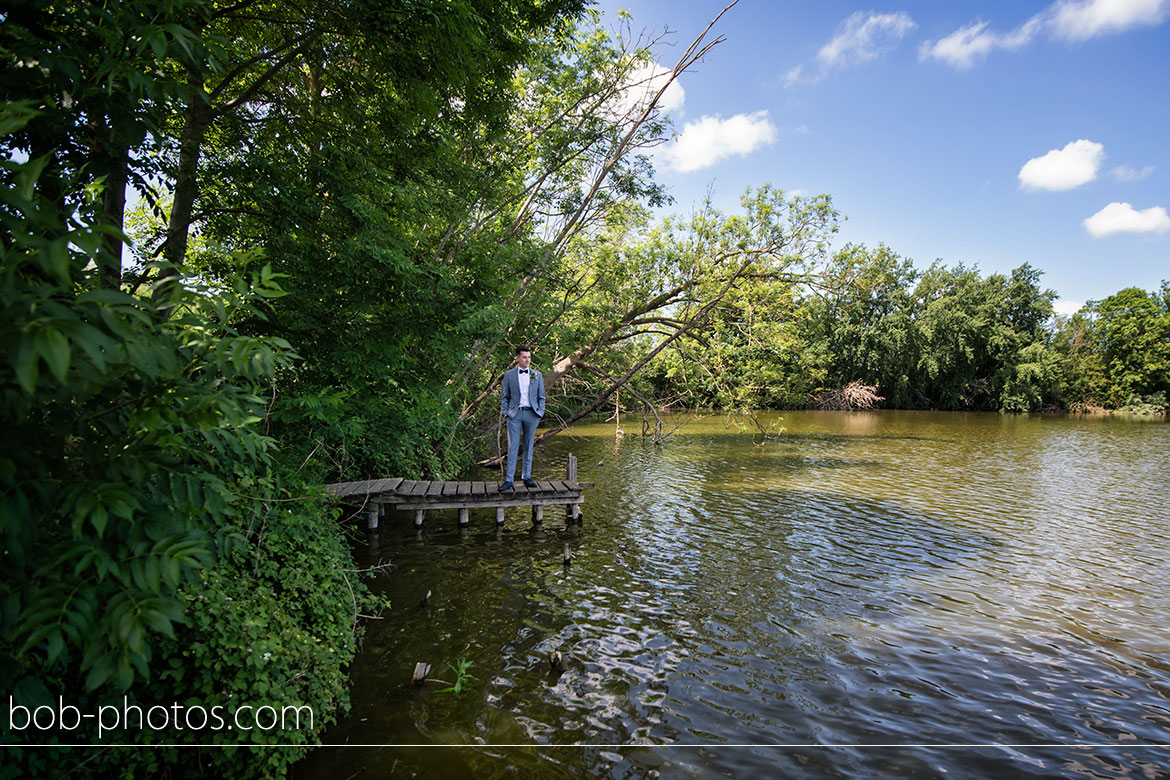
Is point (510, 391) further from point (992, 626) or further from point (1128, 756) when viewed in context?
point (1128, 756)

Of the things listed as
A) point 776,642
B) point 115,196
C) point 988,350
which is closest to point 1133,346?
point 988,350

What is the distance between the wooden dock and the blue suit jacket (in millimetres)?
1621

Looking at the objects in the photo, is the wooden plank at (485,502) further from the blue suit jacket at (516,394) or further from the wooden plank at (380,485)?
the blue suit jacket at (516,394)

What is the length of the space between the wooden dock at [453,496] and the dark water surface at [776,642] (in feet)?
1.50

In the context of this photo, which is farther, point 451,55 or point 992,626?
point 992,626

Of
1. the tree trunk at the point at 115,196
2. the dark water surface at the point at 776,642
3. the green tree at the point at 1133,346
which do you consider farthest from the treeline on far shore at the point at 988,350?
the tree trunk at the point at 115,196

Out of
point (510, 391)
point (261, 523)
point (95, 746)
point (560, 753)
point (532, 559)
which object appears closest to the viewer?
point (95, 746)

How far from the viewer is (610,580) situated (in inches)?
296

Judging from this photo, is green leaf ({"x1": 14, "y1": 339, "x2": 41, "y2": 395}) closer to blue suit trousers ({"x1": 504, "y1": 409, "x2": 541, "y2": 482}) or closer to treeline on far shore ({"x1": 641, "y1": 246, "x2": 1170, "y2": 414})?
blue suit trousers ({"x1": 504, "y1": 409, "x2": 541, "y2": 482})

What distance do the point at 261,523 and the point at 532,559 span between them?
4477 millimetres

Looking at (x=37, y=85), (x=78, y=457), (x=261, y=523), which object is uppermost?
(x=37, y=85)

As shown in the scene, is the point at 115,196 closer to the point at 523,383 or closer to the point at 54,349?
the point at 54,349

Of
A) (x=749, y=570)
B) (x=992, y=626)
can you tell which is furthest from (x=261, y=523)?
(x=992, y=626)

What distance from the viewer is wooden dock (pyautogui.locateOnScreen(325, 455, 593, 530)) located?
920 cm
